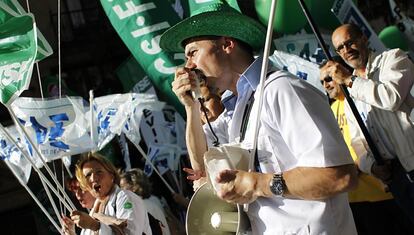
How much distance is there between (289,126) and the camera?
2.37 meters

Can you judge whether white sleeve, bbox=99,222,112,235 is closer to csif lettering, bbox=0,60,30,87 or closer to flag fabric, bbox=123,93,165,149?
csif lettering, bbox=0,60,30,87

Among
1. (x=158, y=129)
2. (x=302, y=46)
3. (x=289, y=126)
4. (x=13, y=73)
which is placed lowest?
(x=158, y=129)

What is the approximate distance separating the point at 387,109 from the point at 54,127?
4277 millimetres

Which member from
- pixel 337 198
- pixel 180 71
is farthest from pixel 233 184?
pixel 180 71

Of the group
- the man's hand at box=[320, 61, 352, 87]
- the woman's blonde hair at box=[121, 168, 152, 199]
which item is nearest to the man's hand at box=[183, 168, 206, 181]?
the man's hand at box=[320, 61, 352, 87]

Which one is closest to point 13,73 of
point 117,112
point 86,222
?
point 86,222

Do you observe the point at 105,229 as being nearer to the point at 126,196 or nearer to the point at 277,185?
the point at 126,196

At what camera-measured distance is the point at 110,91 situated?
16.0 meters

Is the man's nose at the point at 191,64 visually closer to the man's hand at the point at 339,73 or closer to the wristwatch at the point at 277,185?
the wristwatch at the point at 277,185

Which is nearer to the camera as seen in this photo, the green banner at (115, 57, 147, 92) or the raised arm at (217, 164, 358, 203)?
the raised arm at (217, 164, 358, 203)

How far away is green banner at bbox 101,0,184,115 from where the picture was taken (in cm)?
589

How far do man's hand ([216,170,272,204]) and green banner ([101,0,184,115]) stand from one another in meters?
3.50

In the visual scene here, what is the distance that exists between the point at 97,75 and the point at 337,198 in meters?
15.1

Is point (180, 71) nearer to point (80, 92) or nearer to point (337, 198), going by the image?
point (337, 198)
